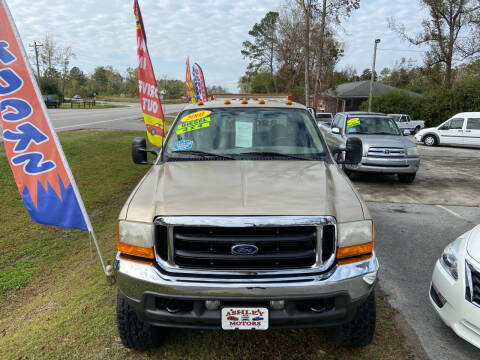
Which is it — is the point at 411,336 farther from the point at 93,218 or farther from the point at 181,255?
the point at 93,218

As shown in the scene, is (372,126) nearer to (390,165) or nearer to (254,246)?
(390,165)

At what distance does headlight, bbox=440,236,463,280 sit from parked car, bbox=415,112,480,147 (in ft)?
58.8

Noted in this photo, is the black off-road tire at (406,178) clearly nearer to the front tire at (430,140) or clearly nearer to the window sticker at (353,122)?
the window sticker at (353,122)

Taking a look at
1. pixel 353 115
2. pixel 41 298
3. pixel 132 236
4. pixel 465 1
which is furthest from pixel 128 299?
pixel 465 1

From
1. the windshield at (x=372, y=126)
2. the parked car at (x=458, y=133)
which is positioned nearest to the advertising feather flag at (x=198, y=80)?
the windshield at (x=372, y=126)

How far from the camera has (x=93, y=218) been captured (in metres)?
6.08

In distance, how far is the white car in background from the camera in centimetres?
253

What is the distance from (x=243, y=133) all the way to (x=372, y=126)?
284 inches

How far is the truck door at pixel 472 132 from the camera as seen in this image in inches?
696

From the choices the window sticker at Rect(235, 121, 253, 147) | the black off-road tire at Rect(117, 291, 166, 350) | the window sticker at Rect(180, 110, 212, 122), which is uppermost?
the window sticker at Rect(180, 110, 212, 122)

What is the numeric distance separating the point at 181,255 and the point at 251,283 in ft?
1.58

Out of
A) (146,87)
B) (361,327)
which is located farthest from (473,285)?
(146,87)

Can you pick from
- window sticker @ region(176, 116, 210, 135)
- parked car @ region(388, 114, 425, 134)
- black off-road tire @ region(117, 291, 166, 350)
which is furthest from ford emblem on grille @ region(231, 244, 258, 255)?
parked car @ region(388, 114, 425, 134)

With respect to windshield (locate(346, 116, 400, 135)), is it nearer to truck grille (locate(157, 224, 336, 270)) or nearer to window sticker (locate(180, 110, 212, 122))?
window sticker (locate(180, 110, 212, 122))
